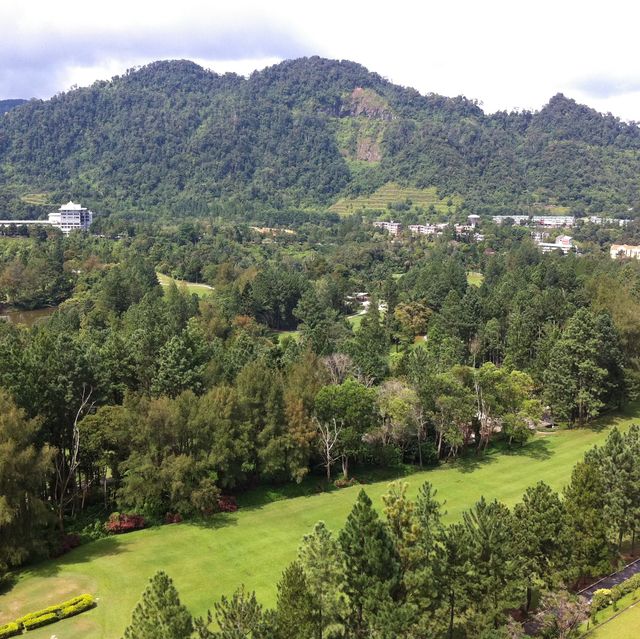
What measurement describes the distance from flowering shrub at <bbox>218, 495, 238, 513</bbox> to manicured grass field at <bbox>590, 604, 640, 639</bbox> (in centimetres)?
2283

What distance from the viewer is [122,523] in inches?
1479

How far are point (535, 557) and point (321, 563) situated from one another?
10386mm

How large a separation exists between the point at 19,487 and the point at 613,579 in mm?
30538

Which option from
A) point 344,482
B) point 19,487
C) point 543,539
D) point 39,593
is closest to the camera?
point 543,539

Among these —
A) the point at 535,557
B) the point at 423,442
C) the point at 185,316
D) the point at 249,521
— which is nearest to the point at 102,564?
the point at 249,521

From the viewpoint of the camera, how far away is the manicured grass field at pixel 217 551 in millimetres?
29531

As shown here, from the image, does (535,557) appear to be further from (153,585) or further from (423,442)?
(423,442)

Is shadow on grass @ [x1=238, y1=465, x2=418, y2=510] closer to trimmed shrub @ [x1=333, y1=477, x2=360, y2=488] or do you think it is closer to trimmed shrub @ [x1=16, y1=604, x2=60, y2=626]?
trimmed shrub @ [x1=333, y1=477, x2=360, y2=488]

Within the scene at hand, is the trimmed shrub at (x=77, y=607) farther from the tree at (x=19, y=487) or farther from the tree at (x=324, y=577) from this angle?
the tree at (x=324, y=577)

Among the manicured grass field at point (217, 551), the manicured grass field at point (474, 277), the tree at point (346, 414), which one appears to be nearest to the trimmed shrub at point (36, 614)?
the manicured grass field at point (217, 551)

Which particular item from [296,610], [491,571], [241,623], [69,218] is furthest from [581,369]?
[69,218]

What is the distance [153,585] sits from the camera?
1945 cm

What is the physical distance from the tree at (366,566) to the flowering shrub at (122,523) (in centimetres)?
1968

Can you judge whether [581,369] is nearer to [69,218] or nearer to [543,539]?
[543,539]
